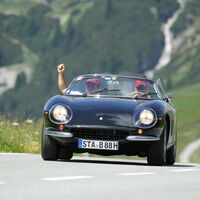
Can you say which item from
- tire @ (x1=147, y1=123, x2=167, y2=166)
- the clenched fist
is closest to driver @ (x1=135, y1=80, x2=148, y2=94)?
tire @ (x1=147, y1=123, x2=167, y2=166)

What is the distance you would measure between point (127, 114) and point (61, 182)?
4.08 metres

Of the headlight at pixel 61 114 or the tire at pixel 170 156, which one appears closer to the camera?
the headlight at pixel 61 114

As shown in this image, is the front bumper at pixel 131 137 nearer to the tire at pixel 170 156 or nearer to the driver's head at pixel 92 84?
the driver's head at pixel 92 84

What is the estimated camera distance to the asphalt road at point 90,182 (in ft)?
25.5

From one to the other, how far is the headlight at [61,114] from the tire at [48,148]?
16.3 inches

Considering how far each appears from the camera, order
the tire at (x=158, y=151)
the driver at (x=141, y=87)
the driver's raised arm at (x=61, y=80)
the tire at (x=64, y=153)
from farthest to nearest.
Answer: the driver's raised arm at (x=61, y=80) → the driver at (x=141, y=87) → the tire at (x=64, y=153) → the tire at (x=158, y=151)

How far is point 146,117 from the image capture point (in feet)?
42.0

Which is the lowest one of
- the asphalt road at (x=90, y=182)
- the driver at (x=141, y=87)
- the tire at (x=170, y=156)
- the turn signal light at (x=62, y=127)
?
the asphalt road at (x=90, y=182)

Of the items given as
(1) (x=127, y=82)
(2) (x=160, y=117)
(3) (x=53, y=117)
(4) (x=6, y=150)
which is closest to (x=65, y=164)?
(3) (x=53, y=117)

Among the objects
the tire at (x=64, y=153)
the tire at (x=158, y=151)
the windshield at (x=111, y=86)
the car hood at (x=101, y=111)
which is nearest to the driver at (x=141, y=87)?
the windshield at (x=111, y=86)

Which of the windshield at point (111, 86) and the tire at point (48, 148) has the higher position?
the windshield at point (111, 86)

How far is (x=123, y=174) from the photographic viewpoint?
34.9 ft

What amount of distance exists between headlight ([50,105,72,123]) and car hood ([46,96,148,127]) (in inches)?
3.3

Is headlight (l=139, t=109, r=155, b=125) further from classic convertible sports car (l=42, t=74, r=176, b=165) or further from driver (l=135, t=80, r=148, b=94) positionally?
driver (l=135, t=80, r=148, b=94)
